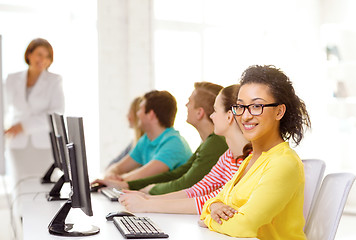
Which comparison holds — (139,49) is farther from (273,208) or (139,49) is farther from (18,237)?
(273,208)

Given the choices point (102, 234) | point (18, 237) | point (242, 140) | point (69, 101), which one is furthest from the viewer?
point (69, 101)

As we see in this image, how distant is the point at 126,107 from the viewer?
18.1ft

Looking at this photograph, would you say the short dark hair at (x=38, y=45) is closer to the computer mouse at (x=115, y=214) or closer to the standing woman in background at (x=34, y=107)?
the standing woman in background at (x=34, y=107)

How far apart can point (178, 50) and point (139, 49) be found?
0.52 m

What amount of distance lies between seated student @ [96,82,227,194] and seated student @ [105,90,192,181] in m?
0.21

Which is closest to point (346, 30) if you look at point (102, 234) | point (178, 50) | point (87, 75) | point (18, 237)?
point (178, 50)

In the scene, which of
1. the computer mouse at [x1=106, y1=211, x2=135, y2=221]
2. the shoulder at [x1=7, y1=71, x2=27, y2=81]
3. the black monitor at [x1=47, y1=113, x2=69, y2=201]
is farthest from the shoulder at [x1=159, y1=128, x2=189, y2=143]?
the shoulder at [x1=7, y1=71, x2=27, y2=81]

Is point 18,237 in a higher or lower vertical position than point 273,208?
lower

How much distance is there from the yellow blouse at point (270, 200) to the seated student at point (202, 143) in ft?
2.24

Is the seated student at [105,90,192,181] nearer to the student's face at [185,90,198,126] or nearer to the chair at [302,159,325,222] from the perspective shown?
the student's face at [185,90,198,126]

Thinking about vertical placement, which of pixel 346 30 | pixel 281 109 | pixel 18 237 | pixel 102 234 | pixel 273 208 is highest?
pixel 346 30

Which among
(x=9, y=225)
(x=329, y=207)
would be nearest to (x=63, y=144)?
(x=329, y=207)

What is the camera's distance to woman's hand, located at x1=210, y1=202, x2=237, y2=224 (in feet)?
5.28

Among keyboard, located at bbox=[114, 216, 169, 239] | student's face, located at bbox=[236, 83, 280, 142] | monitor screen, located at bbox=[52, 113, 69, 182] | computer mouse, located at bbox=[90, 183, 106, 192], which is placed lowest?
computer mouse, located at bbox=[90, 183, 106, 192]
